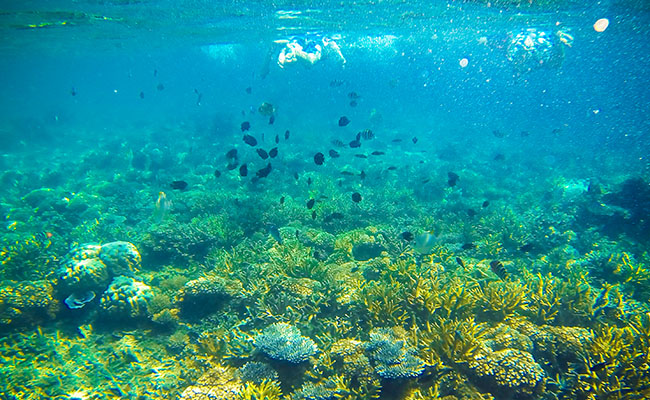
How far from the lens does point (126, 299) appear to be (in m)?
7.09

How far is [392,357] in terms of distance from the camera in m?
4.67

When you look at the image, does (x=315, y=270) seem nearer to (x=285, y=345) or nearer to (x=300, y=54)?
(x=285, y=345)

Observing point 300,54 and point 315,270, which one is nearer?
point 315,270

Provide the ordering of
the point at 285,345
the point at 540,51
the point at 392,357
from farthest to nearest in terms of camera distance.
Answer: the point at 540,51 < the point at 285,345 < the point at 392,357

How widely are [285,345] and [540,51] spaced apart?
33168mm

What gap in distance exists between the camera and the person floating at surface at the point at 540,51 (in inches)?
1042

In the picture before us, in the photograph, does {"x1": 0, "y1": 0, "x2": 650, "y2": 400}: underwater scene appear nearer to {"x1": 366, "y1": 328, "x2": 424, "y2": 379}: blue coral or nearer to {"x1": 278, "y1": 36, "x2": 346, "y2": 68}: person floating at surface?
{"x1": 366, "y1": 328, "x2": 424, "y2": 379}: blue coral

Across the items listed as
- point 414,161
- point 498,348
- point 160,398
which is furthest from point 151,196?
point 414,161

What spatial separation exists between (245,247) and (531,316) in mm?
7534

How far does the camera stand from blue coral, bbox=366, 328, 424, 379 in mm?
4480

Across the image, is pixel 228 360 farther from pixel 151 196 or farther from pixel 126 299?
pixel 151 196

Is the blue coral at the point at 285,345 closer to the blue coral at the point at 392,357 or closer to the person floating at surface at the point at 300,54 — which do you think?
the blue coral at the point at 392,357

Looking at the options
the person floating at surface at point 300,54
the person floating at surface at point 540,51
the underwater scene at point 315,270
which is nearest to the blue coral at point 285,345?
the underwater scene at point 315,270

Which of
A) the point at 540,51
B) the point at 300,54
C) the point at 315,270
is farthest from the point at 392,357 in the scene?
the point at 540,51
